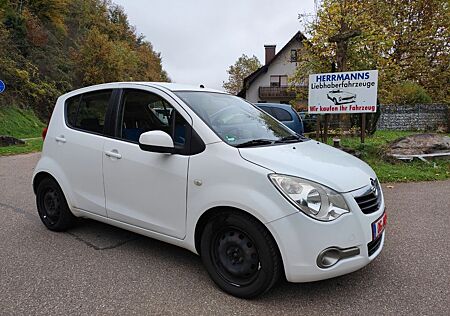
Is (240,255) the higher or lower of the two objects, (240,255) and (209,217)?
the lower

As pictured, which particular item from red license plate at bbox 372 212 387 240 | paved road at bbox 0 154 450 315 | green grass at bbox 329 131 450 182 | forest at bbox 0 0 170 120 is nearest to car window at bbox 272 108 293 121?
green grass at bbox 329 131 450 182

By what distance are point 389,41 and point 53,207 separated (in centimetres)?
1754

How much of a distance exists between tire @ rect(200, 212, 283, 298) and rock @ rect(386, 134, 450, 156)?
22.3ft

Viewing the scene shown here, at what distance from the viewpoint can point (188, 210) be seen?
9.76 feet

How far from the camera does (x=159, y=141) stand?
9.77 feet

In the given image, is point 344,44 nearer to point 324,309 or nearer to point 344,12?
point 344,12

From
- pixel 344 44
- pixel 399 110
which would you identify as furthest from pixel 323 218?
pixel 399 110

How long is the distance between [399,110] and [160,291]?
2056 cm

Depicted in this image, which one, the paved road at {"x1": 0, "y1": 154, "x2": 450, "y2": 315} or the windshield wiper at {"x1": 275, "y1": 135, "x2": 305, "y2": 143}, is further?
the windshield wiper at {"x1": 275, "y1": 135, "x2": 305, "y2": 143}

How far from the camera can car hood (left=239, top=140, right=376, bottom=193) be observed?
262cm

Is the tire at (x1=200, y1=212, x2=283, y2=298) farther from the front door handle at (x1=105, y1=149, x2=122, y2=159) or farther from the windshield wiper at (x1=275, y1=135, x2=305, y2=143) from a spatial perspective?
the front door handle at (x1=105, y1=149, x2=122, y2=159)

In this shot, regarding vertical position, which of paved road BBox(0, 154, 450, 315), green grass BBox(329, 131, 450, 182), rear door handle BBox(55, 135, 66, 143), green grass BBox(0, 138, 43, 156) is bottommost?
paved road BBox(0, 154, 450, 315)

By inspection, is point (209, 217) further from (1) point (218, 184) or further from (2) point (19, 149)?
(2) point (19, 149)

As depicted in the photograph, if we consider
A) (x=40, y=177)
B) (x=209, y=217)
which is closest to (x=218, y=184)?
(x=209, y=217)
